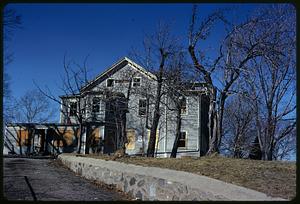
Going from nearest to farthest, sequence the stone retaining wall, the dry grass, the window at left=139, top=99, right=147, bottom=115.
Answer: the stone retaining wall
the dry grass
the window at left=139, top=99, right=147, bottom=115

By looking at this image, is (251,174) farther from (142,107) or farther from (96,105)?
(96,105)

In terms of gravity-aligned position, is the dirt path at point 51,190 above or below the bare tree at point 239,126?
below

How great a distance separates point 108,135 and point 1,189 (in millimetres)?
19540

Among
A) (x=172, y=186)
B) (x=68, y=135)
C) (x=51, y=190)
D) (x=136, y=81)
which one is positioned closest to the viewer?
(x=172, y=186)

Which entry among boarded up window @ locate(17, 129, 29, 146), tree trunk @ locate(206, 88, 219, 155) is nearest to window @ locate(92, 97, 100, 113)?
boarded up window @ locate(17, 129, 29, 146)

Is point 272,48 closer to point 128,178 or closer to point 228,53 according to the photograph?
point 228,53

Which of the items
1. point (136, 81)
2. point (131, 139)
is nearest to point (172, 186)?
point (136, 81)

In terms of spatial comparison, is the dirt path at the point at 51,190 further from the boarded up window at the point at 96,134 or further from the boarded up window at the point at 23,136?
the boarded up window at the point at 23,136

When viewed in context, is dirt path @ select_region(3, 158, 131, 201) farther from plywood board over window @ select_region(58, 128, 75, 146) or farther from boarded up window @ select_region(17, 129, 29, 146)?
boarded up window @ select_region(17, 129, 29, 146)

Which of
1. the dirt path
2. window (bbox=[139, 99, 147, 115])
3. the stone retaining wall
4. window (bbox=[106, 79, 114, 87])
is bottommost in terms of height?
the dirt path

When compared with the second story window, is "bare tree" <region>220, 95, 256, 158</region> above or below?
below

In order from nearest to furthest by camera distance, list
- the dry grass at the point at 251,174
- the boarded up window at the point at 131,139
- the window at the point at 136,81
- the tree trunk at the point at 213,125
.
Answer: the dry grass at the point at 251,174 → the tree trunk at the point at 213,125 → the window at the point at 136,81 → the boarded up window at the point at 131,139

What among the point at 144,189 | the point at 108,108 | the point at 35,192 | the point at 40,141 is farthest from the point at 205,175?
the point at 40,141

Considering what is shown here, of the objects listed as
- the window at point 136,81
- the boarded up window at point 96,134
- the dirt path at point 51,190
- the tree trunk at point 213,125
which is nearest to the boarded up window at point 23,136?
the boarded up window at point 96,134
